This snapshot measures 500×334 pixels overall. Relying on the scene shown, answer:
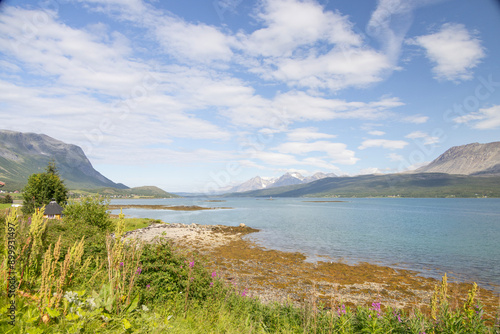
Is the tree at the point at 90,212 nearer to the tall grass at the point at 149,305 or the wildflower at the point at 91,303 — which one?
the tall grass at the point at 149,305

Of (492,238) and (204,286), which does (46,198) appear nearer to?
(204,286)

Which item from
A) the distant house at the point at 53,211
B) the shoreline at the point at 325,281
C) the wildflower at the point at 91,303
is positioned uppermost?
the wildflower at the point at 91,303

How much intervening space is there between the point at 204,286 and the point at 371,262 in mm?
25696

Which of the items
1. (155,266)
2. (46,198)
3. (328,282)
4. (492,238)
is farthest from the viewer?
(492,238)

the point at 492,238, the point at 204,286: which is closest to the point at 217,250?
the point at 204,286

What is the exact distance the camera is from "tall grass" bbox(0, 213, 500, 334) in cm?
391

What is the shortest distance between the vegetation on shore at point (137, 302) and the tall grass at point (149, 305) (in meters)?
0.02

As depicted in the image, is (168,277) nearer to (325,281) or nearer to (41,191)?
(325,281)

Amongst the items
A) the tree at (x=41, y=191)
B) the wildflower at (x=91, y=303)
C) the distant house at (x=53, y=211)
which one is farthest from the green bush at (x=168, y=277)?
the tree at (x=41, y=191)

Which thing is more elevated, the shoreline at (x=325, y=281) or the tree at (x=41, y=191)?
the tree at (x=41, y=191)

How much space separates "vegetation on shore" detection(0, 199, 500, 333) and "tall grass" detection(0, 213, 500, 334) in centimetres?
2

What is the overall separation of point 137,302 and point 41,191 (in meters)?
47.1

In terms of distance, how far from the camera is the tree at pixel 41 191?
39.5 m

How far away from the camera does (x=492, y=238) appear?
45906 mm
